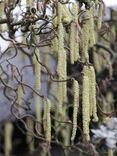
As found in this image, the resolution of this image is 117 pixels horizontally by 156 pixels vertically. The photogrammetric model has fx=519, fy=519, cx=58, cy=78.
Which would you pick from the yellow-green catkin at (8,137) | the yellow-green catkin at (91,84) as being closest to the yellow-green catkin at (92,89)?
the yellow-green catkin at (91,84)

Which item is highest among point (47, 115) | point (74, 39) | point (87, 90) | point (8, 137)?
point (74, 39)

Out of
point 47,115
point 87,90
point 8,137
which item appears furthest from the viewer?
point 8,137

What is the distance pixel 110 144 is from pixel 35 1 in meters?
0.80

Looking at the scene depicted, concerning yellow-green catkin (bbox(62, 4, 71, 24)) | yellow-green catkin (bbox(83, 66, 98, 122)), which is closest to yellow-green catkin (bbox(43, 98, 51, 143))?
yellow-green catkin (bbox(83, 66, 98, 122))

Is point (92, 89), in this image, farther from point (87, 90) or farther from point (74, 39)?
point (74, 39)

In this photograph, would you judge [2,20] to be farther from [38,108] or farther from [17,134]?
[17,134]

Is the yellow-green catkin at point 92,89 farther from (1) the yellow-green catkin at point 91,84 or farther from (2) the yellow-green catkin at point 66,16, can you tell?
(2) the yellow-green catkin at point 66,16

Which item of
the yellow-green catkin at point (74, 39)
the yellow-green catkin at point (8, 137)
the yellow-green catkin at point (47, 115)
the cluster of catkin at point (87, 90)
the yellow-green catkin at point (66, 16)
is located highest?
the yellow-green catkin at point (66, 16)

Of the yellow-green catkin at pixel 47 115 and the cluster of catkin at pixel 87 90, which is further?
the yellow-green catkin at pixel 47 115

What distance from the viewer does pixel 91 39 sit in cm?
185

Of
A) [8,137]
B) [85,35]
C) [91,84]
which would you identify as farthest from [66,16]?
[8,137]

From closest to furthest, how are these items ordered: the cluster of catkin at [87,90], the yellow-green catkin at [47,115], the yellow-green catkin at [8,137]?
1. the cluster of catkin at [87,90]
2. the yellow-green catkin at [47,115]
3. the yellow-green catkin at [8,137]

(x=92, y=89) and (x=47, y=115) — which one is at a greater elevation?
(x=92, y=89)

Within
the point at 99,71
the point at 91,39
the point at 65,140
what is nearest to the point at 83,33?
the point at 91,39
